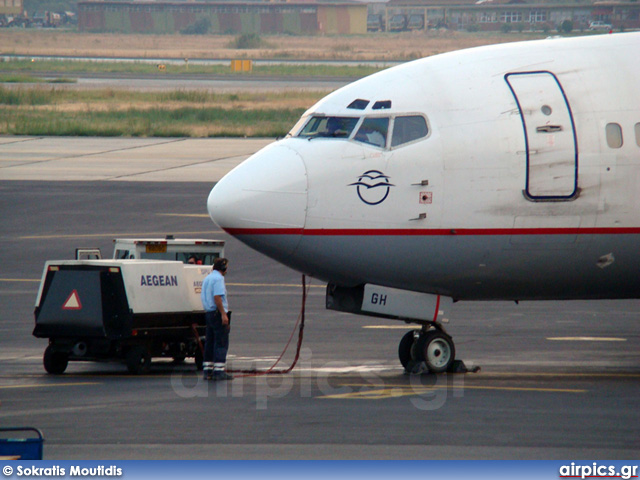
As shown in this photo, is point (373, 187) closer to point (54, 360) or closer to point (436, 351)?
point (436, 351)

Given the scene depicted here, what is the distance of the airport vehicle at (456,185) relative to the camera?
17016mm

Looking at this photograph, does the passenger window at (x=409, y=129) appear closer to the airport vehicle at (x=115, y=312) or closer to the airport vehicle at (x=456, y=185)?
the airport vehicle at (x=456, y=185)

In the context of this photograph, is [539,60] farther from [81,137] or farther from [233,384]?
[81,137]

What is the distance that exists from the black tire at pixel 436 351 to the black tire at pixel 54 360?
622cm

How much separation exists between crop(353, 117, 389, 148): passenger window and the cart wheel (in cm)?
541

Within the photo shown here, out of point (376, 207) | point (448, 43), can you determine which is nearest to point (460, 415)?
point (376, 207)

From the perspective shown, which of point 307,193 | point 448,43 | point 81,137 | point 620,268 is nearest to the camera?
point 307,193

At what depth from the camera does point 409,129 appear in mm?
17344

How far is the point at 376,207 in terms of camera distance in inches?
672

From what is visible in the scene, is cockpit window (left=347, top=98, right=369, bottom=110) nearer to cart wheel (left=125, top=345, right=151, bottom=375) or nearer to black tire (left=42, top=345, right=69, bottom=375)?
cart wheel (left=125, top=345, right=151, bottom=375)

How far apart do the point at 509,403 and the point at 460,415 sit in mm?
1225

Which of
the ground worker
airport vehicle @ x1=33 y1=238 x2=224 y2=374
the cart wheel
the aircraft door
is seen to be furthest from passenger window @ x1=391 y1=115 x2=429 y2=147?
the cart wheel

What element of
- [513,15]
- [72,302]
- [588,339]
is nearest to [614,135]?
[588,339]

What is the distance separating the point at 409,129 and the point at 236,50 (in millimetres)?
161282
